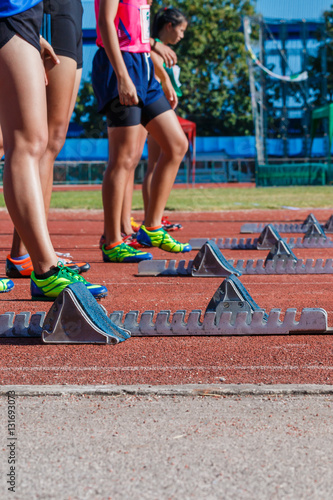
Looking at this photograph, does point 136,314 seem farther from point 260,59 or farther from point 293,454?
point 260,59

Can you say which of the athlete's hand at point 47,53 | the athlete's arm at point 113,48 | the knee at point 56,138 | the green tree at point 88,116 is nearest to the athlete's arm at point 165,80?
the athlete's arm at point 113,48

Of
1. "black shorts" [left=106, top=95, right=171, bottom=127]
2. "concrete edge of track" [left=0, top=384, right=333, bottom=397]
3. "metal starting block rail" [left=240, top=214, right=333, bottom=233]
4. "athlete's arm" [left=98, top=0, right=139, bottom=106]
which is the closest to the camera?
"concrete edge of track" [left=0, top=384, right=333, bottom=397]

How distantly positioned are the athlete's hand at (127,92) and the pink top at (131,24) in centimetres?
55

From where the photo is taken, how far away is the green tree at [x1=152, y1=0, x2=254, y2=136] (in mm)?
42781

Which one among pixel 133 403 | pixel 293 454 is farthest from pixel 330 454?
pixel 133 403

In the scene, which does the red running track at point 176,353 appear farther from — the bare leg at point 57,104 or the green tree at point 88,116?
the green tree at point 88,116

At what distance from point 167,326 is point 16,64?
1.35 metres

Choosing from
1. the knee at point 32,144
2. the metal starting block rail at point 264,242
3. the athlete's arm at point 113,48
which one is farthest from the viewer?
the metal starting block rail at point 264,242

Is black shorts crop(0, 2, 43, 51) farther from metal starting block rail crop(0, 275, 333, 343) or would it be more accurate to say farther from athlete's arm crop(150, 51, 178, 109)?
athlete's arm crop(150, 51, 178, 109)

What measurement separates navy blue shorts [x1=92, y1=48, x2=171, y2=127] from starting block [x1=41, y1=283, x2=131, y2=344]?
8.33 ft

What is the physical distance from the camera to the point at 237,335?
307 cm

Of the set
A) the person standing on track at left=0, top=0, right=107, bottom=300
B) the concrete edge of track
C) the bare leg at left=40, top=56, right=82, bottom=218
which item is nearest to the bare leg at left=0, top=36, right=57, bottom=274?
the person standing on track at left=0, top=0, right=107, bottom=300

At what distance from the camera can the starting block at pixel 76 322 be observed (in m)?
2.83

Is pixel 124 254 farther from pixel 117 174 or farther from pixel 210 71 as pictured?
pixel 210 71
